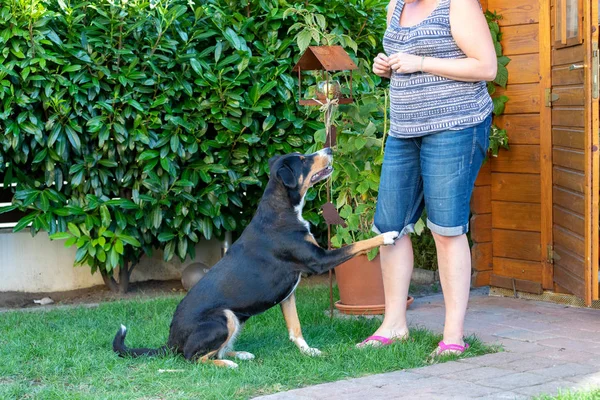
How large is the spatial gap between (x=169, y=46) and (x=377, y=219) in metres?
2.38

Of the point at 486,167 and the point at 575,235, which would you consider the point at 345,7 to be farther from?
the point at 575,235

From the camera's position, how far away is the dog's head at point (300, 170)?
4.23m

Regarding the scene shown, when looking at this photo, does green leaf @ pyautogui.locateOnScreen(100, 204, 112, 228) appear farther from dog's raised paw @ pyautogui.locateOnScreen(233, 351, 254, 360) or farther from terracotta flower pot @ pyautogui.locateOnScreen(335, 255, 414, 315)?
dog's raised paw @ pyautogui.locateOnScreen(233, 351, 254, 360)

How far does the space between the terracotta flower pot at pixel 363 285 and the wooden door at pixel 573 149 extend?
1.21 metres

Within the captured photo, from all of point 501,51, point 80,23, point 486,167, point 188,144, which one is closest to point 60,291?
point 188,144

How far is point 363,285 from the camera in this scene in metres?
5.21

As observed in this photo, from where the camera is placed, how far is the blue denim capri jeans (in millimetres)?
3830

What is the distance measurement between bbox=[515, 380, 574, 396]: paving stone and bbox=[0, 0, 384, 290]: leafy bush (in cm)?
312

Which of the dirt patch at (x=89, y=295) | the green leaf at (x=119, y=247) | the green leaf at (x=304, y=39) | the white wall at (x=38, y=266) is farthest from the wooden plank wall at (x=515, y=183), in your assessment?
the white wall at (x=38, y=266)

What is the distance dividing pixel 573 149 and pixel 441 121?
1569mm

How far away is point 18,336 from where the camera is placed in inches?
186

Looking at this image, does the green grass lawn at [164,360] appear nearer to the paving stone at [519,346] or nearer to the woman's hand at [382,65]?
the paving stone at [519,346]

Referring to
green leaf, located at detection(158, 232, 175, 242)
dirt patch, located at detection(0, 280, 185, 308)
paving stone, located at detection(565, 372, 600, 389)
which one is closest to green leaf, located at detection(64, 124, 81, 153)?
green leaf, located at detection(158, 232, 175, 242)

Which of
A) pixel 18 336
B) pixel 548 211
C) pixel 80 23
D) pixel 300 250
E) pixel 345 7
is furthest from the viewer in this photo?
pixel 345 7
